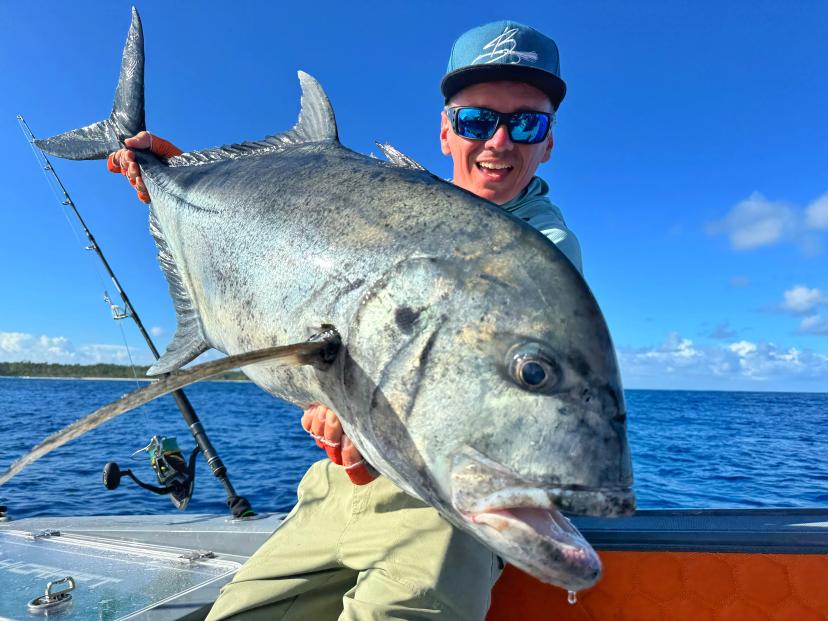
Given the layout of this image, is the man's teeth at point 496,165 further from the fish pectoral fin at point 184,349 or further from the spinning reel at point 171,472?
the spinning reel at point 171,472

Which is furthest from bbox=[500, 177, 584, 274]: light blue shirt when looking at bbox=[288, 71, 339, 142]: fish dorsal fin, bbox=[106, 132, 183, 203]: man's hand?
bbox=[106, 132, 183, 203]: man's hand

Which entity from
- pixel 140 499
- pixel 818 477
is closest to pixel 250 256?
pixel 140 499

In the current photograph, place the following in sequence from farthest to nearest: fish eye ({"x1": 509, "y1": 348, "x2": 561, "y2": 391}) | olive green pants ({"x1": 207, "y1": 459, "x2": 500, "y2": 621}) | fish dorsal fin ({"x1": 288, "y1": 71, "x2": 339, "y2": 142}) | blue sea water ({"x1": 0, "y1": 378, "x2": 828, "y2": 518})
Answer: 1. blue sea water ({"x1": 0, "y1": 378, "x2": 828, "y2": 518})
2. fish dorsal fin ({"x1": 288, "y1": 71, "x2": 339, "y2": 142})
3. olive green pants ({"x1": 207, "y1": 459, "x2": 500, "y2": 621})
4. fish eye ({"x1": 509, "y1": 348, "x2": 561, "y2": 391})

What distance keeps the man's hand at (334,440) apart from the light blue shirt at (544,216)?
102 centimetres

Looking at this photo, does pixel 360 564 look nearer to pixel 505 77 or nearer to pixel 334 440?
pixel 334 440

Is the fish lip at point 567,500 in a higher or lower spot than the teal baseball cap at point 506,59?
lower

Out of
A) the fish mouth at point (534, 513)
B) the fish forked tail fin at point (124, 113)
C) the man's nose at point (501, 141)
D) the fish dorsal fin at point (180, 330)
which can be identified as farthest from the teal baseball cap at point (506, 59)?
the fish mouth at point (534, 513)

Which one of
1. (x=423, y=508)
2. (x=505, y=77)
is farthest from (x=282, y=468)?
(x=505, y=77)

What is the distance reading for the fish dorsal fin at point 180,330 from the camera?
273 centimetres

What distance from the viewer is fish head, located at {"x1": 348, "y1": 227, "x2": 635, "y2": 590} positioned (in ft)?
4.42

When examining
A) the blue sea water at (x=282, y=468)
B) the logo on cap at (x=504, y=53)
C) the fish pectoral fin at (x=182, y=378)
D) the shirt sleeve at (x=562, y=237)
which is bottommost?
the blue sea water at (x=282, y=468)

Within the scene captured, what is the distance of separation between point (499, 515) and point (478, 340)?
1.42 feet

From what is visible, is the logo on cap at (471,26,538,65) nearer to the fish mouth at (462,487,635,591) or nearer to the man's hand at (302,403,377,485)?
the man's hand at (302,403,377,485)

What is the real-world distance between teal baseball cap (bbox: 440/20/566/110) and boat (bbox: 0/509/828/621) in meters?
2.38
